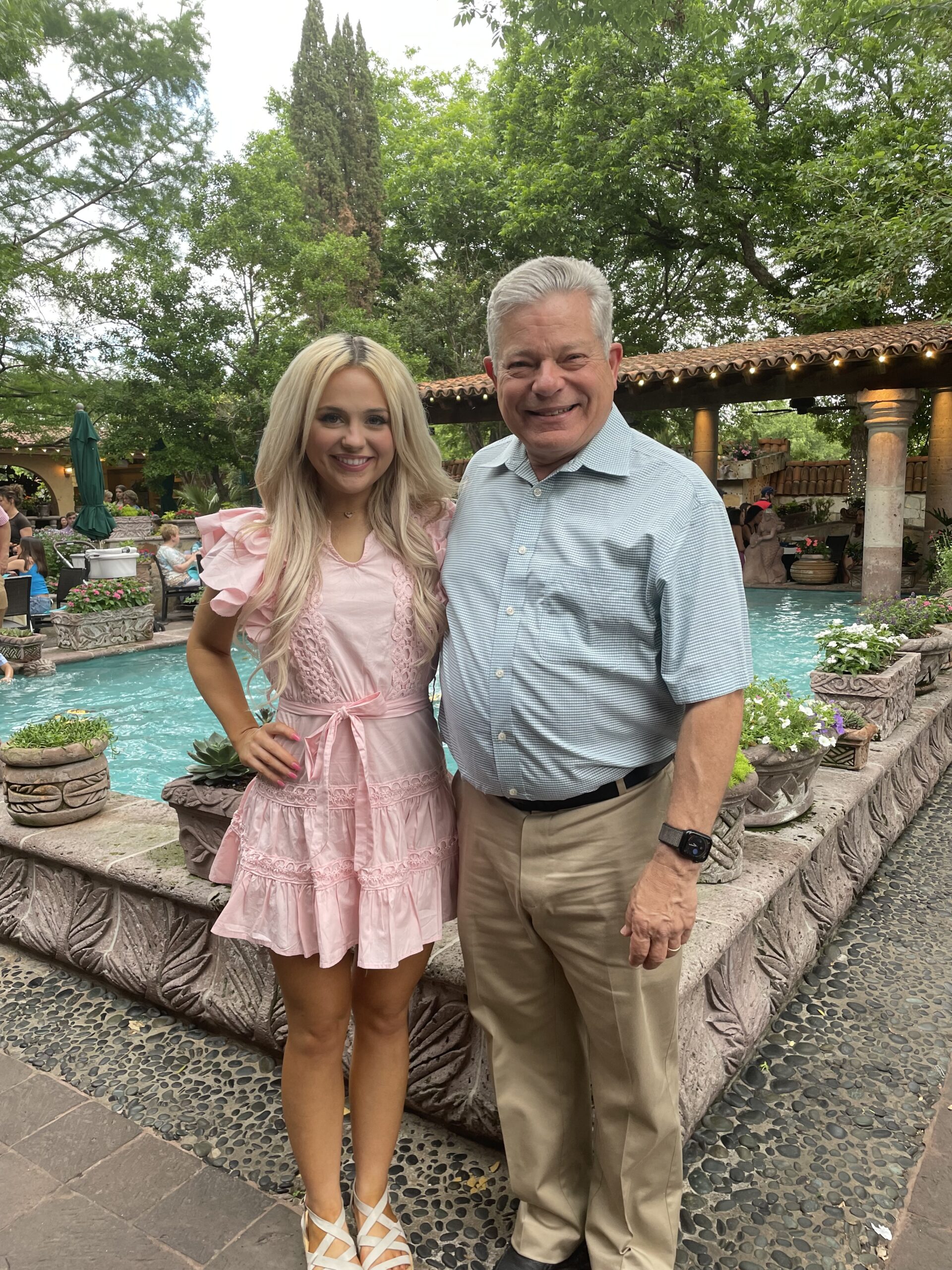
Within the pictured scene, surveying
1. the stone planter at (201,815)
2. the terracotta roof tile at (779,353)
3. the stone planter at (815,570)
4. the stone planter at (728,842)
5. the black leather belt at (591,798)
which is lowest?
the stone planter at (815,570)

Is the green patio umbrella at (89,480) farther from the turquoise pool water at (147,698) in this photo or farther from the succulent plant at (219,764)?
the succulent plant at (219,764)

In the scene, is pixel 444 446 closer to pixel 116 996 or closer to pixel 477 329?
pixel 477 329

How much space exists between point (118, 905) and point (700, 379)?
11371mm

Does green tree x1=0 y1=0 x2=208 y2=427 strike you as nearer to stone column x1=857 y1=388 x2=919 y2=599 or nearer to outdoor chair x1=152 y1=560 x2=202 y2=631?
outdoor chair x1=152 y1=560 x2=202 y2=631

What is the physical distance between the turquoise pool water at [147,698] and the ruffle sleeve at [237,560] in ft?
10.6

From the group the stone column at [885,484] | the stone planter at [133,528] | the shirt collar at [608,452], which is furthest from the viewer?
the stone planter at [133,528]

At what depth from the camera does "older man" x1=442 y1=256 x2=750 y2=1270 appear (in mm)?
1460

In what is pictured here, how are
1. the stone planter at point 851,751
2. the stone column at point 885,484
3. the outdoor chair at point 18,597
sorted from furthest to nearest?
1. the stone column at point 885,484
2. the outdoor chair at point 18,597
3. the stone planter at point 851,751

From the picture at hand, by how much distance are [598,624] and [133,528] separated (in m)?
15.9

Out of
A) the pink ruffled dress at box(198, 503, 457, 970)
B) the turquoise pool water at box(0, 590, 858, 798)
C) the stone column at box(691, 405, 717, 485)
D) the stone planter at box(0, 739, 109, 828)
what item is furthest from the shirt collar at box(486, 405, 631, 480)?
the stone column at box(691, 405, 717, 485)

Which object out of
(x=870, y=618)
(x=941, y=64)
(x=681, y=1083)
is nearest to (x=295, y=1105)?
(x=681, y=1083)

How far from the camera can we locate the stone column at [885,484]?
474 inches

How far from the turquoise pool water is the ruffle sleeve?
10.6ft

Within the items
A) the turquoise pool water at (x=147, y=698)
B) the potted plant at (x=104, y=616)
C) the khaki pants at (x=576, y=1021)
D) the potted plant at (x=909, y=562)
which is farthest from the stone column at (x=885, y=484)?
the khaki pants at (x=576, y=1021)
